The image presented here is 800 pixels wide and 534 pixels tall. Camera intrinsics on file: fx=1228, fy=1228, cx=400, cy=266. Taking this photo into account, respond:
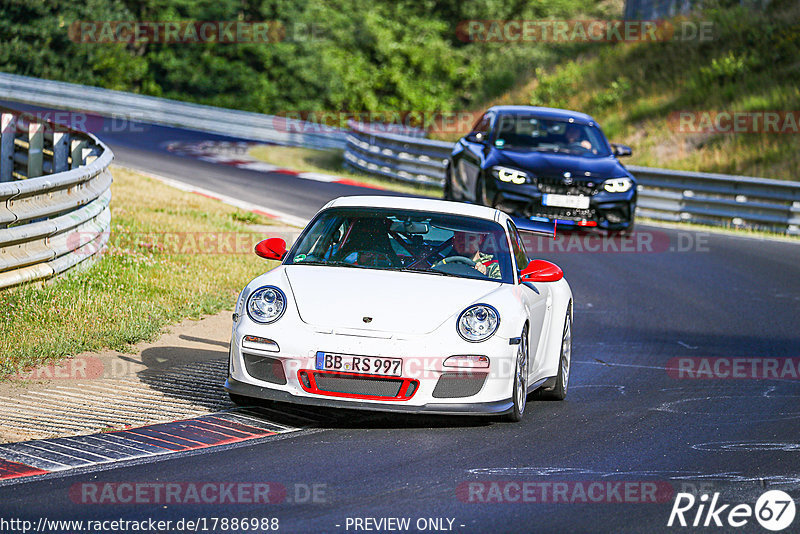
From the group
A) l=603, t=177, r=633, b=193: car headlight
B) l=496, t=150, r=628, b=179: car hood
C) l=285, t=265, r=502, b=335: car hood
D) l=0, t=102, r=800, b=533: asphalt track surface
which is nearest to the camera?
l=0, t=102, r=800, b=533: asphalt track surface

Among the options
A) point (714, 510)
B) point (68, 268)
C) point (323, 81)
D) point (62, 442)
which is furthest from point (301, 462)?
point (323, 81)

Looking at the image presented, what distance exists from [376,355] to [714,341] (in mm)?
5288

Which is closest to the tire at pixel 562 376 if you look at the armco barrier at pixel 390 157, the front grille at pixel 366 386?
the front grille at pixel 366 386

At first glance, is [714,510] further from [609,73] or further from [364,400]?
[609,73]

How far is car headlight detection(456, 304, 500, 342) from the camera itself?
7152mm

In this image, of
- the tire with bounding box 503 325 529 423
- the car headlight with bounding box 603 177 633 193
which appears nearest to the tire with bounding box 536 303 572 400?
the tire with bounding box 503 325 529 423

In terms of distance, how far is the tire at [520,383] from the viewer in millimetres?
7367

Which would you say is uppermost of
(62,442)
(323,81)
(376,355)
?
(376,355)

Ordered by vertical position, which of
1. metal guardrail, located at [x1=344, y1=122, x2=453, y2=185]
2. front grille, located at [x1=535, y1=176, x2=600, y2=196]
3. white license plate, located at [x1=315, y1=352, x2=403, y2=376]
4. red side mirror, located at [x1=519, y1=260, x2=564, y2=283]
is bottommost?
metal guardrail, located at [x1=344, y1=122, x2=453, y2=185]

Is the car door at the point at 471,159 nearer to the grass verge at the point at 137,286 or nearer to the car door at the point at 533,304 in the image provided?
the grass verge at the point at 137,286

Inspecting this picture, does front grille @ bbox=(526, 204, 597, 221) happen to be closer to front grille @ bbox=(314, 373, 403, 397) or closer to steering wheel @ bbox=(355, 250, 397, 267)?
steering wheel @ bbox=(355, 250, 397, 267)

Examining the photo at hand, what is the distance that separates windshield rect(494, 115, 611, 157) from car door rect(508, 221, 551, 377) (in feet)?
29.5

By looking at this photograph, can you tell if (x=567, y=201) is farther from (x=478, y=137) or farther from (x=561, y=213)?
(x=478, y=137)

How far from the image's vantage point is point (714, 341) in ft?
37.0
